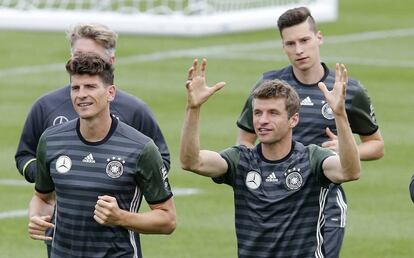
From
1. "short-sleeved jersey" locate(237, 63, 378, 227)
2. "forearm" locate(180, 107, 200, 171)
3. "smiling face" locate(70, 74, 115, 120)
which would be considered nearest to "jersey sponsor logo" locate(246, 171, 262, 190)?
"forearm" locate(180, 107, 200, 171)

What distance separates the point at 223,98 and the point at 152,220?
12.5m

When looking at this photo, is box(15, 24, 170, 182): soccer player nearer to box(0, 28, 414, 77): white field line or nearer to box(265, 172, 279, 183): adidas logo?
box(265, 172, 279, 183): adidas logo

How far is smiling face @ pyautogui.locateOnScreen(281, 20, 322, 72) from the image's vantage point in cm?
1139

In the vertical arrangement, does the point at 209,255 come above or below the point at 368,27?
above

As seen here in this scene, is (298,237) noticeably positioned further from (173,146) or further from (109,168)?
(173,146)

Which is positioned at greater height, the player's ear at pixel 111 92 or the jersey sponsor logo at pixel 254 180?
the player's ear at pixel 111 92

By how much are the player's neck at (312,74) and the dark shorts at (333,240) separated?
1.13 m

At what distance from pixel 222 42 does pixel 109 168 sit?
1898 centimetres

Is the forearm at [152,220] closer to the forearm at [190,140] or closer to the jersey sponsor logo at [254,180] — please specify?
the forearm at [190,140]

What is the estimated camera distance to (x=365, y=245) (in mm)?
14328

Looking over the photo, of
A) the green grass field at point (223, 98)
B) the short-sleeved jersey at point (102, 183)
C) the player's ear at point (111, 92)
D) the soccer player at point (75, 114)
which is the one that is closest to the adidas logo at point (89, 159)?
the short-sleeved jersey at point (102, 183)

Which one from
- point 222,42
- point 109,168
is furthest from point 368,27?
point 109,168

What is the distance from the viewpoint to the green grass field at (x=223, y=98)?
14.6 meters

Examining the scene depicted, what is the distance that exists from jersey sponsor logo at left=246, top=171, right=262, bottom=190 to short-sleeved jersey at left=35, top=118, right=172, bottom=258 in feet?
2.02
